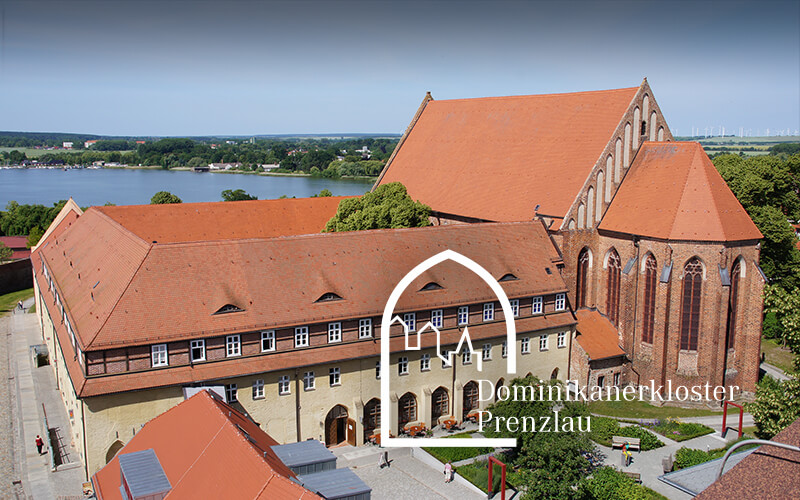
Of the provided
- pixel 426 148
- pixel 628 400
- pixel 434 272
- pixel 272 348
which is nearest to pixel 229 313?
pixel 272 348

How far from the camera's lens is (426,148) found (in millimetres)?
52438

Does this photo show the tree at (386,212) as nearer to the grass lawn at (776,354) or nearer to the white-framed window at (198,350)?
the white-framed window at (198,350)

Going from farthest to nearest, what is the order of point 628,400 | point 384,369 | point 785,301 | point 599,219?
point 599,219, point 628,400, point 384,369, point 785,301

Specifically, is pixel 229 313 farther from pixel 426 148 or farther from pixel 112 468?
pixel 426 148

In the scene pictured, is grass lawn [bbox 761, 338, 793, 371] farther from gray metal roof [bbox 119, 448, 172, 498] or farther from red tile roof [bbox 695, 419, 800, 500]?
gray metal roof [bbox 119, 448, 172, 498]

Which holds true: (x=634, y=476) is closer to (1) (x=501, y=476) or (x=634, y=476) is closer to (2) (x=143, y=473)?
(1) (x=501, y=476)

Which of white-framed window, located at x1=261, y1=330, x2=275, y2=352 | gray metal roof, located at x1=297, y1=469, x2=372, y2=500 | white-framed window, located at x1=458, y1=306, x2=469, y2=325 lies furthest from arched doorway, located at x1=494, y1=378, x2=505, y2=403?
gray metal roof, located at x1=297, y1=469, x2=372, y2=500

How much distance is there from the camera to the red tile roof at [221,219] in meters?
49.2

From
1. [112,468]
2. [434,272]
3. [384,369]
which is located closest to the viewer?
[112,468]

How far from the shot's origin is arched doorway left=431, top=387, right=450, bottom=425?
3353cm

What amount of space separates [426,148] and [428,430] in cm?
2511

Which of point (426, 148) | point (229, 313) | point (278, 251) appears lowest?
point (229, 313)

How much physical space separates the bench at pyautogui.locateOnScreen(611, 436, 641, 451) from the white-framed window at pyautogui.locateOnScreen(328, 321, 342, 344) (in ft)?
41.6

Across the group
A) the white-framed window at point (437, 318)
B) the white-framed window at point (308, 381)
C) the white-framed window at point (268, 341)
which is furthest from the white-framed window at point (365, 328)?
the white-framed window at point (268, 341)
